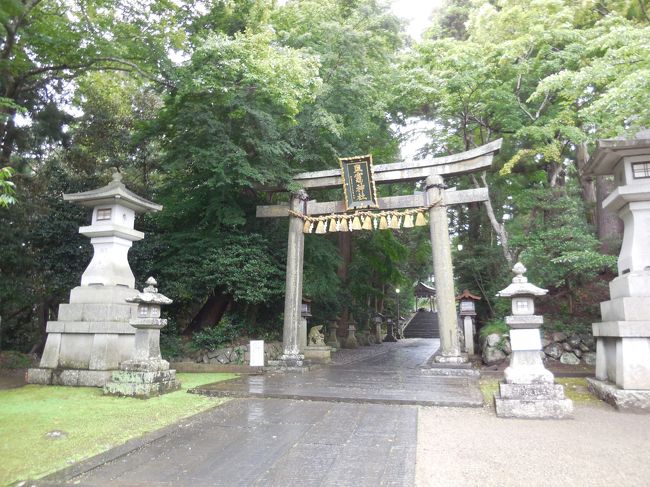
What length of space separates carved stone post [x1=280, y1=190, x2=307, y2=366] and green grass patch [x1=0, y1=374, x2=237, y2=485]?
3360mm

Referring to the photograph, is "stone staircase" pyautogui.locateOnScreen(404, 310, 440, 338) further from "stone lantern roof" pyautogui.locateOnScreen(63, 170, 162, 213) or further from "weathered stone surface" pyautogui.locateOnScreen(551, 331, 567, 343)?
"stone lantern roof" pyautogui.locateOnScreen(63, 170, 162, 213)

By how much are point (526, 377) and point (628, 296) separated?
7.80 ft

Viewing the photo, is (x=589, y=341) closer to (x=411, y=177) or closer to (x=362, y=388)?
(x=411, y=177)

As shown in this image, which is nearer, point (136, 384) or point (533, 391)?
point (533, 391)

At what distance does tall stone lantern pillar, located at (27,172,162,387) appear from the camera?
819 centimetres

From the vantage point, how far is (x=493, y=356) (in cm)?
1141

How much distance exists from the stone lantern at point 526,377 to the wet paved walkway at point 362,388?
64 cm

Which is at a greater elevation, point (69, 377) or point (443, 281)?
point (443, 281)

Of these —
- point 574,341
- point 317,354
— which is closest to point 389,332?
point 317,354

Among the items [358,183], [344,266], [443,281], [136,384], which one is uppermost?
[358,183]

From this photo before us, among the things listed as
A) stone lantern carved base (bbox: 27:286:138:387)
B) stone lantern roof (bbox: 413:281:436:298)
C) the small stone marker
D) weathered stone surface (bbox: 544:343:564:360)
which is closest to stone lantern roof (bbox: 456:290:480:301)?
weathered stone surface (bbox: 544:343:564:360)

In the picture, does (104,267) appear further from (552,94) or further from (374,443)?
(552,94)

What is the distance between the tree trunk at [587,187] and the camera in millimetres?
13289

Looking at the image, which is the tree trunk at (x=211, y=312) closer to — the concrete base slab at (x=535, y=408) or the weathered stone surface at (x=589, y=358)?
the concrete base slab at (x=535, y=408)
